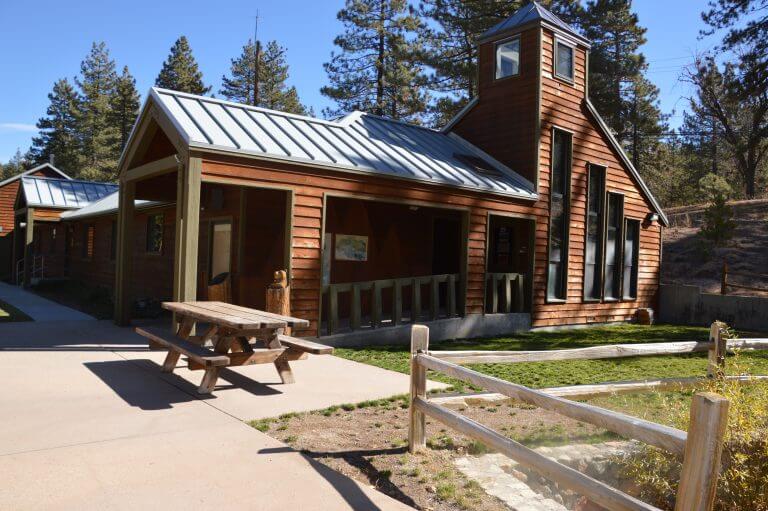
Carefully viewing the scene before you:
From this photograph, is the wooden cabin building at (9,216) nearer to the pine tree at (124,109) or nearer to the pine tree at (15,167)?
the pine tree at (124,109)

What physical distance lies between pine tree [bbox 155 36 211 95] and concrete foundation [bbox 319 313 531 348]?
36.0 metres

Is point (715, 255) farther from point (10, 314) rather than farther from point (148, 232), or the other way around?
point (10, 314)

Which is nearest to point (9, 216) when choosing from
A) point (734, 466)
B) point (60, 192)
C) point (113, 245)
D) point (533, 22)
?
point (60, 192)

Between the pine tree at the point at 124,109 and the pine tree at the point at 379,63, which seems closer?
the pine tree at the point at 379,63

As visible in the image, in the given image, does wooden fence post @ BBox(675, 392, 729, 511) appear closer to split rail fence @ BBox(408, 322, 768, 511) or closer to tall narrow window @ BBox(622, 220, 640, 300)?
split rail fence @ BBox(408, 322, 768, 511)

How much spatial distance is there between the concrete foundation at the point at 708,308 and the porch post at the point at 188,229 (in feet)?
44.8

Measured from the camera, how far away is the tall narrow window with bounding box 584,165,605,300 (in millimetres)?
15227

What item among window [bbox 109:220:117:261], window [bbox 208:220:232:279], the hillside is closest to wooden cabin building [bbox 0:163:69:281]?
window [bbox 109:220:117:261]

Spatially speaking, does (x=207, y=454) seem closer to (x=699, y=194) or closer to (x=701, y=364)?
(x=701, y=364)

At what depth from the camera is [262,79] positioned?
41.3 meters

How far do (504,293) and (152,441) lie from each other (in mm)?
9918

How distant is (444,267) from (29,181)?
1691 centimetres

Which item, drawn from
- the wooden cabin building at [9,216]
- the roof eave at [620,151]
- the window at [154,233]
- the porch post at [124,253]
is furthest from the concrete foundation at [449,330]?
the wooden cabin building at [9,216]

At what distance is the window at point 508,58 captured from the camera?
14.5 m
